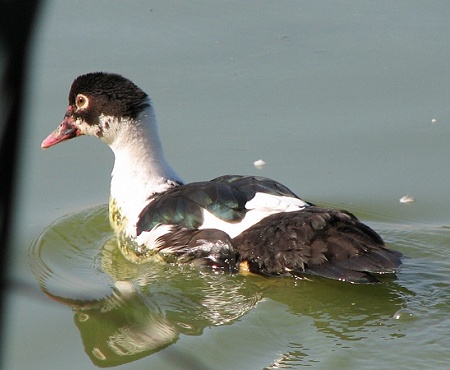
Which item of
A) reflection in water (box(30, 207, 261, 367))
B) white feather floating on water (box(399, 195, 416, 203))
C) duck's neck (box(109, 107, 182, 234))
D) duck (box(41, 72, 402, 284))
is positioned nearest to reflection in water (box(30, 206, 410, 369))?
reflection in water (box(30, 207, 261, 367))

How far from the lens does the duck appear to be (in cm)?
527

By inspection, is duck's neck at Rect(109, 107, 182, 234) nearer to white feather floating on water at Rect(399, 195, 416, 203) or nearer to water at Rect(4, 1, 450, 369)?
water at Rect(4, 1, 450, 369)

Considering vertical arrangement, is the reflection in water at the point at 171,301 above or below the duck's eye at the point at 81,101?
below

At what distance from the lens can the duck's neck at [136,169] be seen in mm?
6434

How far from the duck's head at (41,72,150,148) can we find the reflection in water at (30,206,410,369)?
109 cm

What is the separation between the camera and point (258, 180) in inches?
235

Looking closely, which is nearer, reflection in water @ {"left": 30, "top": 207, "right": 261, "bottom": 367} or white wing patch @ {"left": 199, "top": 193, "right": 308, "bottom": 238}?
reflection in water @ {"left": 30, "top": 207, "right": 261, "bottom": 367}

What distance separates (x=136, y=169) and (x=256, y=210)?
138 centimetres

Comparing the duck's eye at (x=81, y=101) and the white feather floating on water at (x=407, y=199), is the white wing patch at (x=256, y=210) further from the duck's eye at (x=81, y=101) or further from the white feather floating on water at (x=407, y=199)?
the duck's eye at (x=81, y=101)

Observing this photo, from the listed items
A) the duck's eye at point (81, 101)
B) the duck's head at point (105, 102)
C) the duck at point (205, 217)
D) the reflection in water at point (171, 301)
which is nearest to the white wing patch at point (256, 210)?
the duck at point (205, 217)

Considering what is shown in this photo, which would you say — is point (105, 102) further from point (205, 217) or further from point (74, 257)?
point (205, 217)

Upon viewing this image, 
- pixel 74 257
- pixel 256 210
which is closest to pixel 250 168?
pixel 256 210

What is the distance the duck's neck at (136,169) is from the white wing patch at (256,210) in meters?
0.87

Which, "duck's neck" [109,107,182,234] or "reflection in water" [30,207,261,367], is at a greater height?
"duck's neck" [109,107,182,234]
